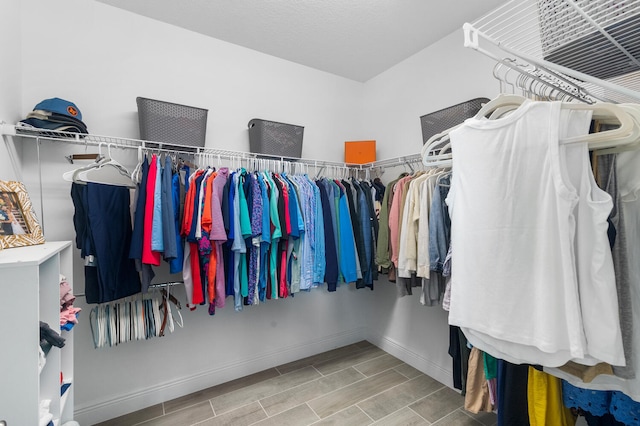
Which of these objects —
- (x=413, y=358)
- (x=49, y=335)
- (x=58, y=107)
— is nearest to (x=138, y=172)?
(x=58, y=107)

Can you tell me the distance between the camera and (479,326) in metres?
0.87

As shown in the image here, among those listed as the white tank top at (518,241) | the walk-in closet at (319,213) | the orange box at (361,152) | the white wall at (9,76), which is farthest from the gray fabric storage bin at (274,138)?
the white tank top at (518,241)

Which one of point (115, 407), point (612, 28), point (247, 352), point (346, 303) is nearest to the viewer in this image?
point (612, 28)

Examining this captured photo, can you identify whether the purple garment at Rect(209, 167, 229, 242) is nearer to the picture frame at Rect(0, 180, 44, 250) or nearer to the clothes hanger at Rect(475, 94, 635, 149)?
the picture frame at Rect(0, 180, 44, 250)

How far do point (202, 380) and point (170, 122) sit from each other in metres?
1.97

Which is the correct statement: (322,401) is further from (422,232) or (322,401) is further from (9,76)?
(9,76)

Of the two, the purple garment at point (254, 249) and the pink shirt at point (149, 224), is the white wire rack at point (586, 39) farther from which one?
the pink shirt at point (149, 224)

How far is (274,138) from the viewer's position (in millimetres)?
2266

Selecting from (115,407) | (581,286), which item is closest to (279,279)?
(115,407)

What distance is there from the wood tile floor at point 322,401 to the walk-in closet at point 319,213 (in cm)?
2

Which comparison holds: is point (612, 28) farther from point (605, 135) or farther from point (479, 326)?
point (479, 326)

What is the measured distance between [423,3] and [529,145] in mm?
1674

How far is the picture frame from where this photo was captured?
1.05 meters

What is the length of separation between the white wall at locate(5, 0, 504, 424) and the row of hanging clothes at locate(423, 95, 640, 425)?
4.62 ft
